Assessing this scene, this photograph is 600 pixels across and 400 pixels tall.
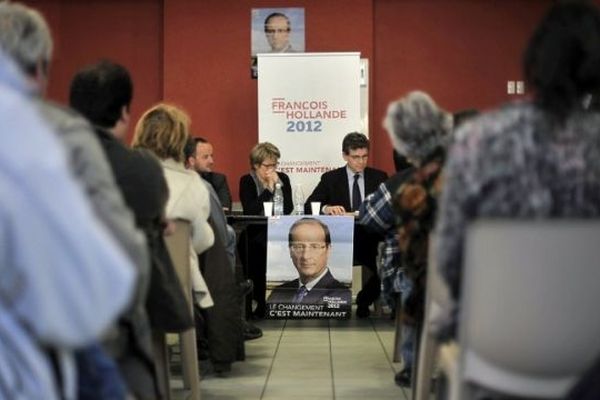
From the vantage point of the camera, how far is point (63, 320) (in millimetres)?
1190

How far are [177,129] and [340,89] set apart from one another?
13.7 ft

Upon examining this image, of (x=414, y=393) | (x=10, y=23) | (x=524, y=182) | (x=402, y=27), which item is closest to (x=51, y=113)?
(x=10, y=23)

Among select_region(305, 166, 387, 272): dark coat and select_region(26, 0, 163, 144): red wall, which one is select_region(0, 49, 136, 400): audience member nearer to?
select_region(305, 166, 387, 272): dark coat

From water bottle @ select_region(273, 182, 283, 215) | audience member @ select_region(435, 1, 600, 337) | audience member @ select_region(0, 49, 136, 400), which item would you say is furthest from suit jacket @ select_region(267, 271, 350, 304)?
audience member @ select_region(0, 49, 136, 400)

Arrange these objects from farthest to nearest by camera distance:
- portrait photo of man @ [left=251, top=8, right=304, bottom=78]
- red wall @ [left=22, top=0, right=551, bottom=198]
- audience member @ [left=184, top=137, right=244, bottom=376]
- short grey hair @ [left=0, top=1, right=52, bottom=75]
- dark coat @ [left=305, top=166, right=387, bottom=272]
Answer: red wall @ [left=22, top=0, right=551, bottom=198], portrait photo of man @ [left=251, top=8, right=304, bottom=78], dark coat @ [left=305, top=166, right=387, bottom=272], audience member @ [left=184, top=137, right=244, bottom=376], short grey hair @ [left=0, top=1, right=52, bottom=75]

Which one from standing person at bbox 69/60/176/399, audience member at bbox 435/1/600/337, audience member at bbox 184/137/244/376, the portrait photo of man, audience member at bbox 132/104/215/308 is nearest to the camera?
audience member at bbox 435/1/600/337

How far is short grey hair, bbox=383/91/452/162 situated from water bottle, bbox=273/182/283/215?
9.10 feet

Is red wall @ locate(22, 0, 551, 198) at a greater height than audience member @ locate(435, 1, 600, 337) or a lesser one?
greater

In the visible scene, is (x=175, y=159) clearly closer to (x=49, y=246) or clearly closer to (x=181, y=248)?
(x=181, y=248)

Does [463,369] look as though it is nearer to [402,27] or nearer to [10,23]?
[10,23]

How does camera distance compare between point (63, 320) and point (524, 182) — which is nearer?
point (63, 320)

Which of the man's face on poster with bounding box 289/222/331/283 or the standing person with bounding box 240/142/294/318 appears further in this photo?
the standing person with bounding box 240/142/294/318

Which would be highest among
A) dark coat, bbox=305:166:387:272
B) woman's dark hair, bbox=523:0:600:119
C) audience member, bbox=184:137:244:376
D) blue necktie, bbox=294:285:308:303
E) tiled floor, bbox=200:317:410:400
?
woman's dark hair, bbox=523:0:600:119

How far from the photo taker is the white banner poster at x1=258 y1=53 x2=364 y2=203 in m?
7.67
